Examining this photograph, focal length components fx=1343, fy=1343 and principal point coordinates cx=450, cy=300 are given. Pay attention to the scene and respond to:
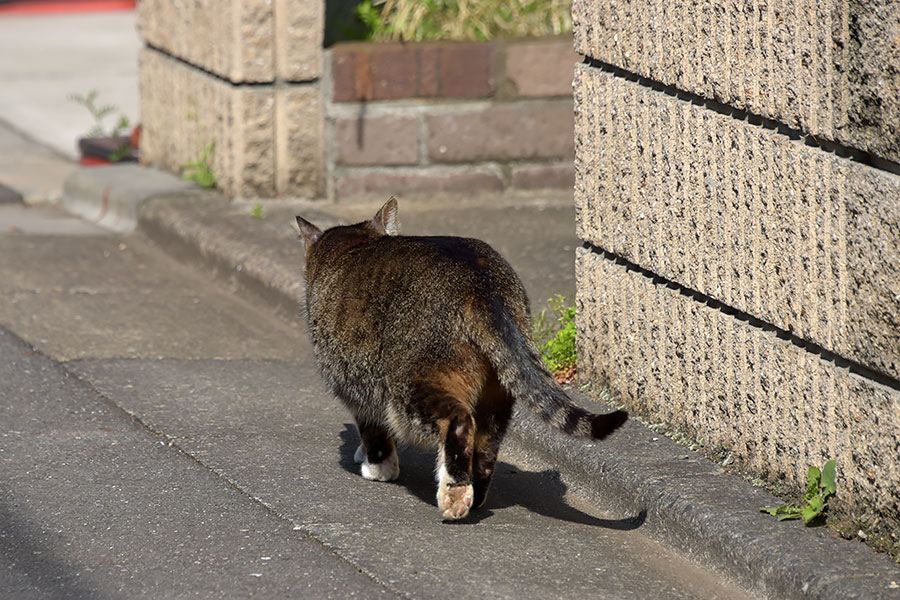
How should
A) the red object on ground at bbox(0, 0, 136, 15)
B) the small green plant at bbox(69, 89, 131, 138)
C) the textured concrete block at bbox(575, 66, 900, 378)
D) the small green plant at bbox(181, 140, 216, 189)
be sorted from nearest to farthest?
the textured concrete block at bbox(575, 66, 900, 378) → the small green plant at bbox(181, 140, 216, 189) → the small green plant at bbox(69, 89, 131, 138) → the red object on ground at bbox(0, 0, 136, 15)

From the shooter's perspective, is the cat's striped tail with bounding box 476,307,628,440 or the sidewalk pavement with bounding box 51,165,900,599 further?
the cat's striped tail with bounding box 476,307,628,440

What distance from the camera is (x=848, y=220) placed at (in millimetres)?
3447

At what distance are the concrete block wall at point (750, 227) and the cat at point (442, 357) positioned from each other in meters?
0.55

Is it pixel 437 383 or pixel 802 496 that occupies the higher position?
pixel 437 383

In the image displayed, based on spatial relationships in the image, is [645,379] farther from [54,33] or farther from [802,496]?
[54,33]

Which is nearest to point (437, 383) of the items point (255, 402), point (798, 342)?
point (798, 342)

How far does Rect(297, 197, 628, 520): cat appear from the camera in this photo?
3760 millimetres

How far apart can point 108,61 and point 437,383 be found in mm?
9770

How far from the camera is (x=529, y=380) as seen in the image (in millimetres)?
3707

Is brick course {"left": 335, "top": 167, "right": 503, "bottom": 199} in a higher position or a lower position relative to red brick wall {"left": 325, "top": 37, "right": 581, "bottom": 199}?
lower

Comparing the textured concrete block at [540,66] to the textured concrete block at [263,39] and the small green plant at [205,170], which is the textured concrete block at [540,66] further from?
the small green plant at [205,170]

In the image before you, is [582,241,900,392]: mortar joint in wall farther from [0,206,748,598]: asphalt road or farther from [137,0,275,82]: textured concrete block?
[137,0,275,82]: textured concrete block

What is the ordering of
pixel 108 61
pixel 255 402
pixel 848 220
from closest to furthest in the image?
pixel 848 220 < pixel 255 402 < pixel 108 61

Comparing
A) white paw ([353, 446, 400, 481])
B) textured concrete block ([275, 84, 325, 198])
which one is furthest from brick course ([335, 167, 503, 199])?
white paw ([353, 446, 400, 481])
